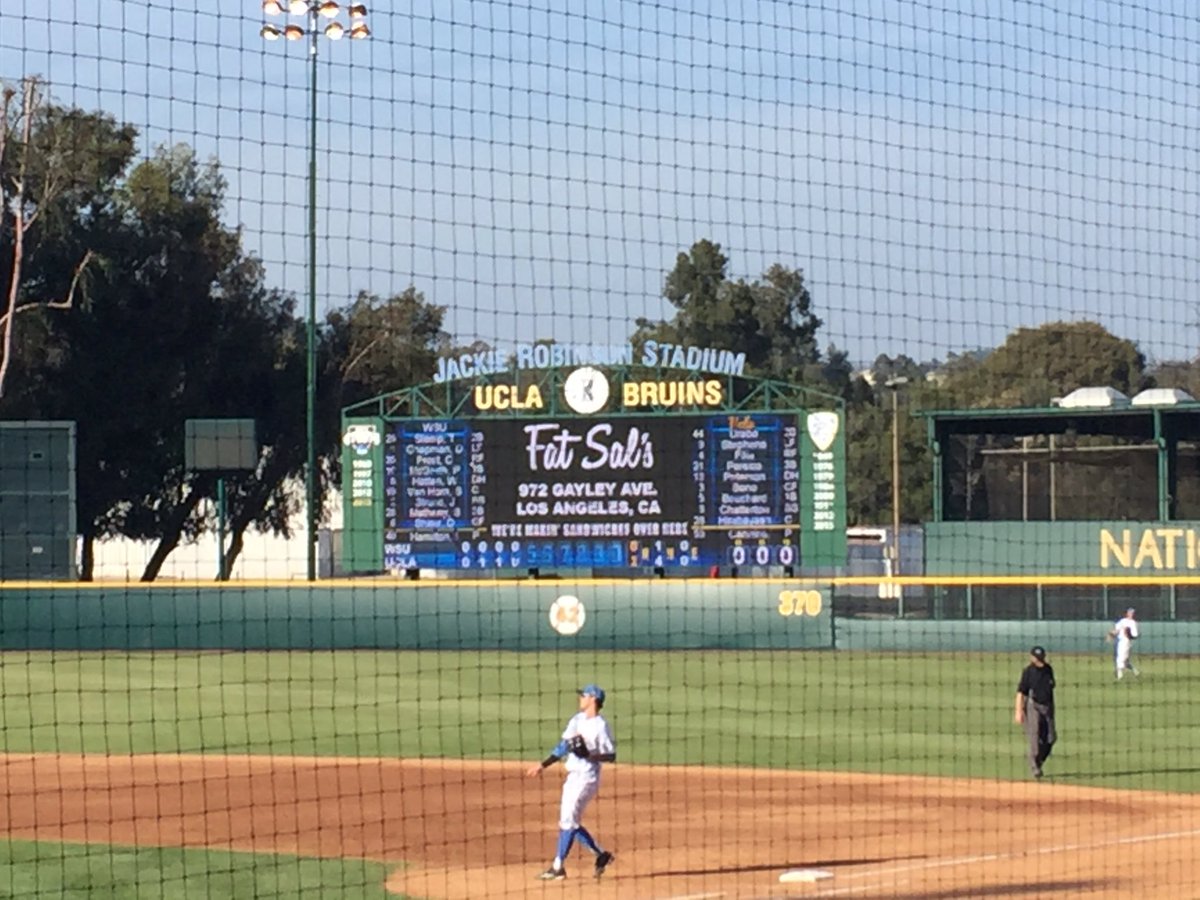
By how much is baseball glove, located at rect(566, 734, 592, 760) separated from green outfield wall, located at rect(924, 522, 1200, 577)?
77.4 ft

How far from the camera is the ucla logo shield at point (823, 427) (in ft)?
105

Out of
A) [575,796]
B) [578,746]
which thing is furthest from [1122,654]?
[578,746]

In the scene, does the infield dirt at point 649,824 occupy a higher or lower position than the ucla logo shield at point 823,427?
lower

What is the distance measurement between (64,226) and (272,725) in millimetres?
7249

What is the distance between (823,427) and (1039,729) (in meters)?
12.8

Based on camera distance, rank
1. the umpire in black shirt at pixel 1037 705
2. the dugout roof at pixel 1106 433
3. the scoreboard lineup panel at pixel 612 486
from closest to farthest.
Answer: the umpire in black shirt at pixel 1037 705 < the scoreboard lineup panel at pixel 612 486 < the dugout roof at pixel 1106 433

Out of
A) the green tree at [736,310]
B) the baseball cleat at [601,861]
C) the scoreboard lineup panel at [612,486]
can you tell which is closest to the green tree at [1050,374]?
the scoreboard lineup panel at [612,486]

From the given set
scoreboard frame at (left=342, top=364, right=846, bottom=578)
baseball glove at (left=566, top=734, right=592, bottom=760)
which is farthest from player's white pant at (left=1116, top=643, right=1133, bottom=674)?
baseball glove at (left=566, top=734, right=592, bottom=760)

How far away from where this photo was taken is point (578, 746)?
13.5 meters

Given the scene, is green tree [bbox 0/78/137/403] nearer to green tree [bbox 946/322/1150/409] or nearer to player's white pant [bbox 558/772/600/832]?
player's white pant [bbox 558/772/600/832]

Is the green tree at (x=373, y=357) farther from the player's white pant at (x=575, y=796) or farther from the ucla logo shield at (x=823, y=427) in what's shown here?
the player's white pant at (x=575, y=796)

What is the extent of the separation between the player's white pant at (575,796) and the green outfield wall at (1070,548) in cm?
2347

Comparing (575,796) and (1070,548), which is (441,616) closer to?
(1070,548)

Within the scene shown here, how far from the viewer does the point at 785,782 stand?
20203 millimetres
